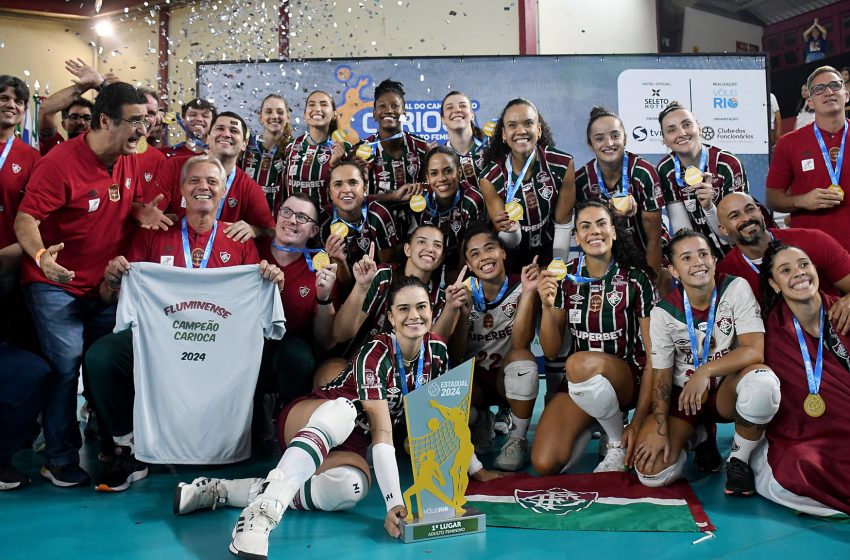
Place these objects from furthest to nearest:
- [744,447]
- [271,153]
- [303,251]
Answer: [271,153] → [303,251] → [744,447]

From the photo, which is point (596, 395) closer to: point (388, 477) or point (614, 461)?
point (614, 461)

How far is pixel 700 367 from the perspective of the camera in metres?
3.35

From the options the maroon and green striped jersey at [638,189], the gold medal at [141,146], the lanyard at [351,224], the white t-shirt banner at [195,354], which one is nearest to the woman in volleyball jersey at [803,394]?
the maroon and green striped jersey at [638,189]

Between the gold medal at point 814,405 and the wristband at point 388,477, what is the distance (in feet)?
5.75

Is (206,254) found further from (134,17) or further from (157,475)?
(134,17)

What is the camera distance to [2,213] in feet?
12.8

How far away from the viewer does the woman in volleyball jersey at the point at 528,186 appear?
4.32 m

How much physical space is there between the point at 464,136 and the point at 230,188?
5.41 ft

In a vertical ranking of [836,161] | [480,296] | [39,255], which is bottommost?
[480,296]

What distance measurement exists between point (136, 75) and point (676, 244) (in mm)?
9434

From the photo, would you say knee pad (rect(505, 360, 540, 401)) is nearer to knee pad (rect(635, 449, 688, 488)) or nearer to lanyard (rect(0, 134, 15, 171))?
knee pad (rect(635, 449, 688, 488))

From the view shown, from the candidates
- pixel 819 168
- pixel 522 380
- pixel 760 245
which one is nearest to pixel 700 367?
pixel 760 245

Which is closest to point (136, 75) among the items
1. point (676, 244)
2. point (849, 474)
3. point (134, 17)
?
point (134, 17)

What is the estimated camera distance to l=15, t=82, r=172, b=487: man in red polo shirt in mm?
3572
